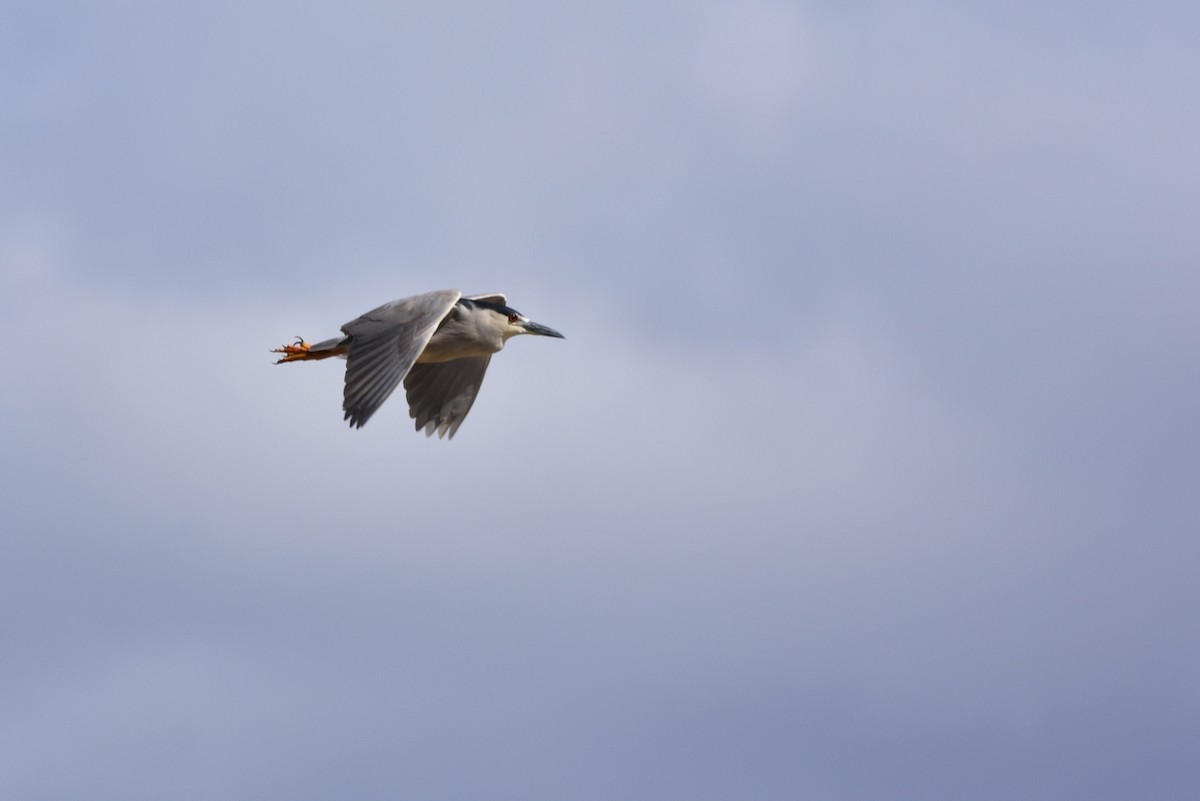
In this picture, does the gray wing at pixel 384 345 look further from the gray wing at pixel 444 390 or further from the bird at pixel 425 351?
the gray wing at pixel 444 390

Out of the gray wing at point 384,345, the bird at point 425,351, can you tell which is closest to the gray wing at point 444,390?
the bird at point 425,351

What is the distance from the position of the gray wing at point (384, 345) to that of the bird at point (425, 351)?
1cm

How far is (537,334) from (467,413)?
1.74m

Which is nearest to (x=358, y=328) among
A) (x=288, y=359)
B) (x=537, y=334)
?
(x=288, y=359)

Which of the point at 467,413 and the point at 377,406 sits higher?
the point at 467,413

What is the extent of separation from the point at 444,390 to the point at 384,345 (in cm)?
420

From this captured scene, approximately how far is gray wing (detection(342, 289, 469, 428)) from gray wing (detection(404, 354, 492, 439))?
2940 millimetres

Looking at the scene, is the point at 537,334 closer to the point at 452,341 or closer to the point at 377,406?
the point at 452,341

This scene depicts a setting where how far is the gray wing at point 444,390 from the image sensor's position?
26359 mm

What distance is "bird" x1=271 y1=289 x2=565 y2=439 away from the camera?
2164 cm

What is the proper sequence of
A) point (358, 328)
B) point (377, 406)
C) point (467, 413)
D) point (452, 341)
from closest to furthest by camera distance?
point (377, 406) → point (358, 328) → point (452, 341) → point (467, 413)

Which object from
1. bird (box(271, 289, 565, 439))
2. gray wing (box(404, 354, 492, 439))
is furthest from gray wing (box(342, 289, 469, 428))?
gray wing (box(404, 354, 492, 439))

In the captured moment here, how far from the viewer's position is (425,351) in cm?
2444

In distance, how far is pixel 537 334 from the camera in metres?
26.0
